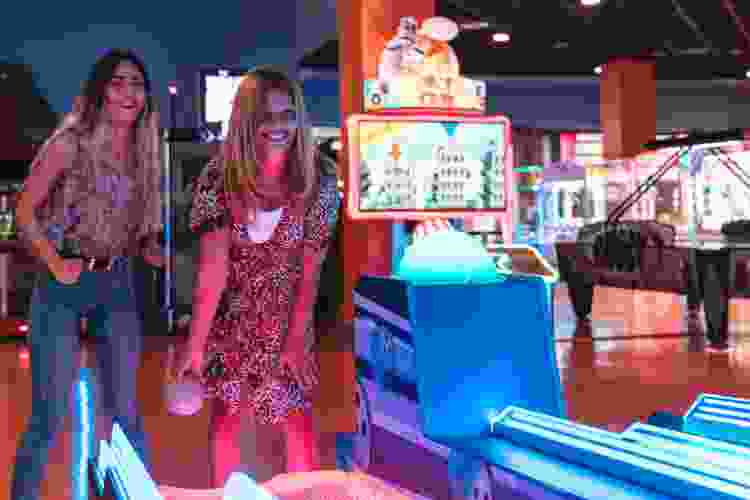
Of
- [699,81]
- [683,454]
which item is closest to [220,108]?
[683,454]

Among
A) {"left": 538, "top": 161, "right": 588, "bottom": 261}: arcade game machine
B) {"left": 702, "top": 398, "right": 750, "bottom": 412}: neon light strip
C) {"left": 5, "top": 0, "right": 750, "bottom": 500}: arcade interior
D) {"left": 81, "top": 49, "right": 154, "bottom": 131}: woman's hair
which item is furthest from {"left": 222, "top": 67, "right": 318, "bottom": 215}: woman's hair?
{"left": 538, "top": 161, "right": 588, "bottom": 261}: arcade game machine

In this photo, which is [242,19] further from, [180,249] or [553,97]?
[553,97]

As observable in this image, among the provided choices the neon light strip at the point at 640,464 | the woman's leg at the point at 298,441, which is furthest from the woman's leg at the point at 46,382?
the neon light strip at the point at 640,464

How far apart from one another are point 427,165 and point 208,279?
81.9 inches

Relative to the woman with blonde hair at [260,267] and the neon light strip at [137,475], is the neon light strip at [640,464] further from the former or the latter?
the woman with blonde hair at [260,267]

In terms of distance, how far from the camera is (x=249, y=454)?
3.46 metres

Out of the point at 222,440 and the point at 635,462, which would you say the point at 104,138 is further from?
the point at 635,462

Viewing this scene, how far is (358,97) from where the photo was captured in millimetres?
5559

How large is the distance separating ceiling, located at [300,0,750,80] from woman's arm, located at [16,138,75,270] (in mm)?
7856

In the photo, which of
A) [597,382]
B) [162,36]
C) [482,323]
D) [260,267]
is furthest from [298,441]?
[162,36]

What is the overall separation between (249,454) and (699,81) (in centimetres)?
1332

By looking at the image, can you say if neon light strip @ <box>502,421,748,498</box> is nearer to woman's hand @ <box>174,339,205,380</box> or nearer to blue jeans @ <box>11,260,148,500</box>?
woman's hand @ <box>174,339,205,380</box>

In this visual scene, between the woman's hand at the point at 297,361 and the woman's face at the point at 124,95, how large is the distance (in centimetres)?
67

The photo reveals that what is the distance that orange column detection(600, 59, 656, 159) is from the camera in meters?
11.9
